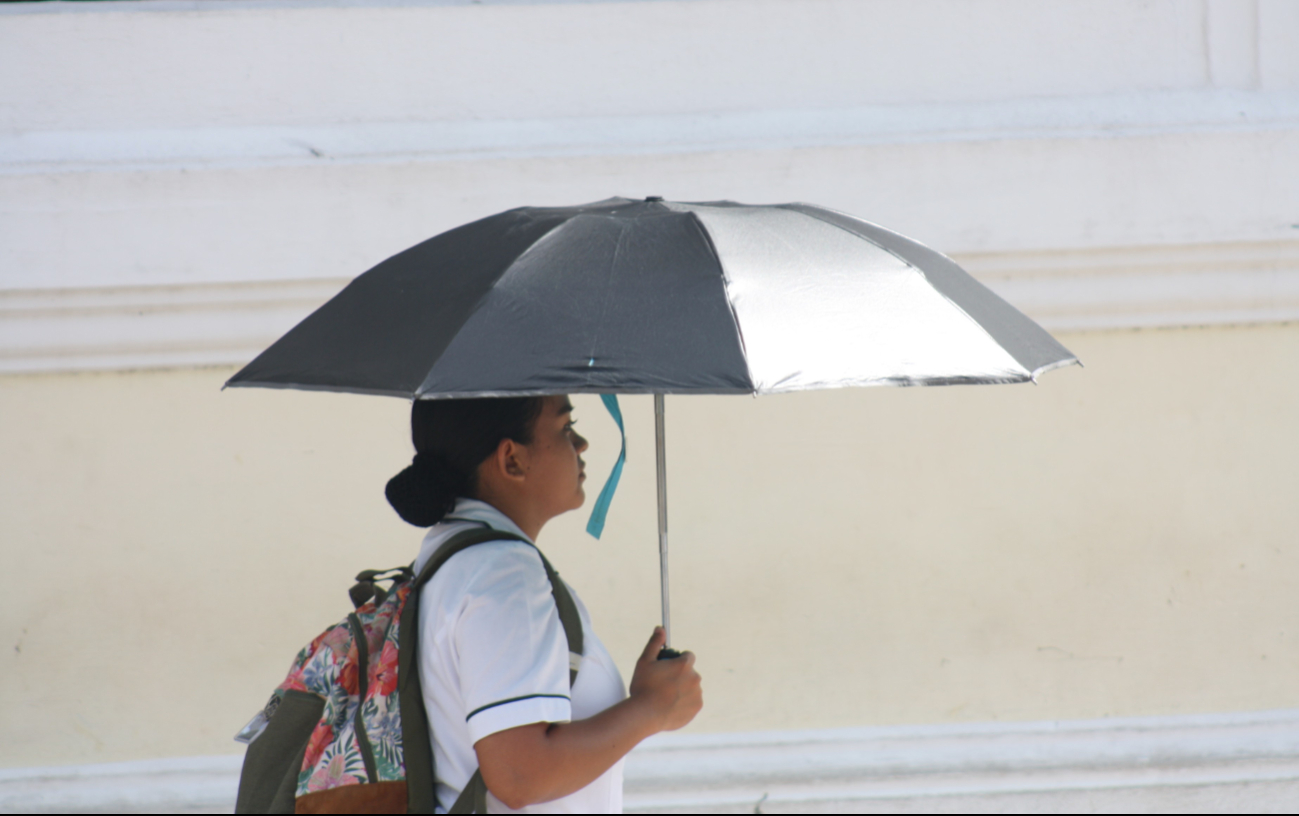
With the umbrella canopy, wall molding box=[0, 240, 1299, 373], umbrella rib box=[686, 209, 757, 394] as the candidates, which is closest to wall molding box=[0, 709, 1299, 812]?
wall molding box=[0, 240, 1299, 373]

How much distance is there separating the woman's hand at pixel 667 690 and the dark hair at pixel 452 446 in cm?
37

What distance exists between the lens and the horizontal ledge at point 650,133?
2961mm

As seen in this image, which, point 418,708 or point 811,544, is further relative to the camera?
point 811,544

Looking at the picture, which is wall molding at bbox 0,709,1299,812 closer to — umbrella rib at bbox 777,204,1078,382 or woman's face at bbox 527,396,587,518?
woman's face at bbox 527,396,587,518

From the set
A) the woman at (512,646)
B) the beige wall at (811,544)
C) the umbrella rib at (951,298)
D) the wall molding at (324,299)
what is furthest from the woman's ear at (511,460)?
the wall molding at (324,299)

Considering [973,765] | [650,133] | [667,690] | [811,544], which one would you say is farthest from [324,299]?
[973,765]

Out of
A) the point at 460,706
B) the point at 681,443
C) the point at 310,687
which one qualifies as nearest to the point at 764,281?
the point at 460,706

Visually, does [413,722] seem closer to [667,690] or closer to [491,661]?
[491,661]

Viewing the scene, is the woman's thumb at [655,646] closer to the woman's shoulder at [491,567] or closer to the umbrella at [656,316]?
the woman's shoulder at [491,567]

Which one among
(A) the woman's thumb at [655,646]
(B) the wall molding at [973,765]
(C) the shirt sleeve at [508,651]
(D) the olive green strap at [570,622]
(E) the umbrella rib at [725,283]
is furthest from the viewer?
(B) the wall molding at [973,765]

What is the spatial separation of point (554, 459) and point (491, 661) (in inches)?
13.4

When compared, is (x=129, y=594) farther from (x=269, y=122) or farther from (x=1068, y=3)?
(x=1068, y=3)

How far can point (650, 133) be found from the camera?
3.02 meters

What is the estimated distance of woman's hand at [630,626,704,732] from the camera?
5.12 feet
